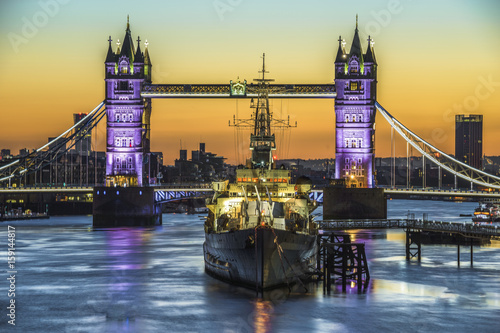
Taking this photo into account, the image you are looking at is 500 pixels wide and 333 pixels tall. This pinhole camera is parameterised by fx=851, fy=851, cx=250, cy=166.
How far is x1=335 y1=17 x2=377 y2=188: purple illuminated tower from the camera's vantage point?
4456 inches

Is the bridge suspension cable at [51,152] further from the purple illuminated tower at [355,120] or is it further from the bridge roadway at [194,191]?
the purple illuminated tower at [355,120]

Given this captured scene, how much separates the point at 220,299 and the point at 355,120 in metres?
68.2

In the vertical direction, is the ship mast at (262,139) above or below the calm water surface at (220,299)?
above

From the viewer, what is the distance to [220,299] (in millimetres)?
48844

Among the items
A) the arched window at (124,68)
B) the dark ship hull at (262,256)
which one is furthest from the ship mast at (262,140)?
the arched window at (124,68)

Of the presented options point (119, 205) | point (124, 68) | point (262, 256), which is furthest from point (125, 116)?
point (262, 256)

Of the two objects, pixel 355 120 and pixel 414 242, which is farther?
pixel 355 120

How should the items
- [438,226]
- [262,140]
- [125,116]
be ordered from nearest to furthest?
[262,140] → [438,226] → [125,116]

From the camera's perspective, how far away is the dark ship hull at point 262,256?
47781 mm

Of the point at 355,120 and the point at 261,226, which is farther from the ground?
the point at 355,120

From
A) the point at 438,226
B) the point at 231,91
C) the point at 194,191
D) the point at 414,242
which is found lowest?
the point at 414,242

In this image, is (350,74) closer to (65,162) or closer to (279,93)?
(279,93)

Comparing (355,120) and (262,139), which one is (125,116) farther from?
(262,139)

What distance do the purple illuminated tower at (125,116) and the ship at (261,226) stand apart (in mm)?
54566
